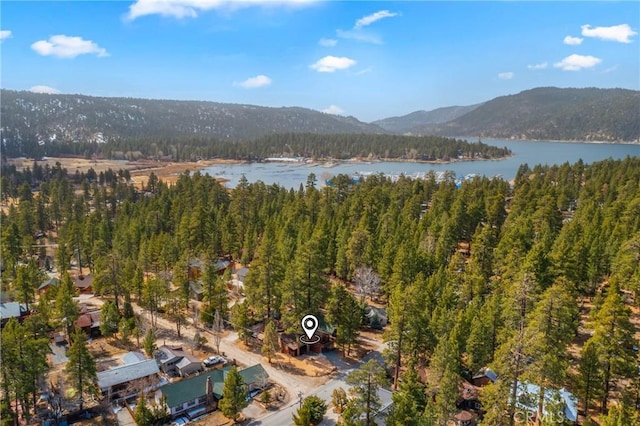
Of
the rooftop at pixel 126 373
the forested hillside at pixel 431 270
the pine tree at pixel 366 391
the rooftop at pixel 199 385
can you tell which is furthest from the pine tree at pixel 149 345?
the pine tree at pixel 366 391

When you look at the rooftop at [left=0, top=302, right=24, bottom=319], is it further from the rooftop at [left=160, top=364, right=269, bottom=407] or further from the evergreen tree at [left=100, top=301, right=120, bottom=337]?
the rooftop at [left=160, top=364, right=269, bottom=407]

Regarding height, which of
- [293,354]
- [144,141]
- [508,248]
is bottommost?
[293,354]

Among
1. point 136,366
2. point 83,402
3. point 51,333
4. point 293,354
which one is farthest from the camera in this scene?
point 51,333

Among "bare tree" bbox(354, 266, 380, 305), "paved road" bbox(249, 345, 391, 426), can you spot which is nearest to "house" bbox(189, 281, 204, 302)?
"bare tree" bbox(354, 266, 380, 305)

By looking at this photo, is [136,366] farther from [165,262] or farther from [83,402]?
[165,262]

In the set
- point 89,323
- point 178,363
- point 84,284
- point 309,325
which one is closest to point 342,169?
point 84,284

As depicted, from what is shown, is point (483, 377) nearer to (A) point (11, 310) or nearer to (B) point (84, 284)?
(A) point (11, 310)

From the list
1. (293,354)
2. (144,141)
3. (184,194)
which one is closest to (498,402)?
(293,354)

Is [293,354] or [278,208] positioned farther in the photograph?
[278,208]

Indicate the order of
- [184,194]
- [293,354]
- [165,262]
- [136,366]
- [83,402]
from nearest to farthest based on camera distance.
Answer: [83,402], [136,366], [293,354], [165,262], [184,194]
